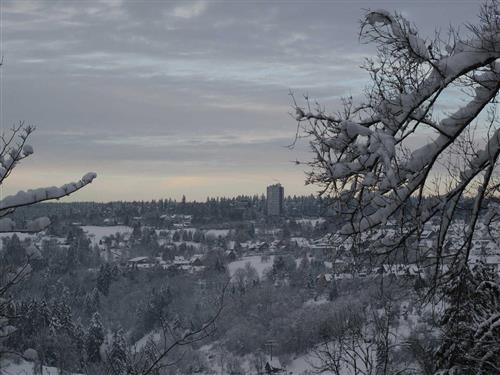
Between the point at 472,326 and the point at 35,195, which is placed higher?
the point at 35,195

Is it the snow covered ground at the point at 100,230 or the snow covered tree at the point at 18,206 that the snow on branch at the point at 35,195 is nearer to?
the snow covered tree at the point at 18,206

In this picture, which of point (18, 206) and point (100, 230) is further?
point (100, 230)

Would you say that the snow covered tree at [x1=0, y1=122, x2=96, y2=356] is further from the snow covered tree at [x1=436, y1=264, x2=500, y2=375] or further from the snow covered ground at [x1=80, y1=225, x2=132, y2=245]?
the snow covered ground at [x1=80, y1=225, x2=132, y2=245]

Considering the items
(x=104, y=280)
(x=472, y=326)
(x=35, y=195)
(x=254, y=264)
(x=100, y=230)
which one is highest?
(x=35, y=195)

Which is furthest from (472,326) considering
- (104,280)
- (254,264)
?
(254,264)

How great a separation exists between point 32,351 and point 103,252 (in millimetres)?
152614

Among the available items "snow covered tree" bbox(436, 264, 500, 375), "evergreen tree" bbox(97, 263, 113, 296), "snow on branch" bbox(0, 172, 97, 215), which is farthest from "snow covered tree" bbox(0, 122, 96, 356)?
"evergreen tree" bbox(97, 263, 113, 296)

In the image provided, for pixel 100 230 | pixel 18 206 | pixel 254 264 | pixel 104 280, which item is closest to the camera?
pixel 18 206

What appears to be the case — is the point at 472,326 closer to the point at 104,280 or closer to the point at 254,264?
the point at 104,280

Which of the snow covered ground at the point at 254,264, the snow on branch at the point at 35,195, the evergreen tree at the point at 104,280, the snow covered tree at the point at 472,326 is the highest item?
the snow on branch at the point at 35,195

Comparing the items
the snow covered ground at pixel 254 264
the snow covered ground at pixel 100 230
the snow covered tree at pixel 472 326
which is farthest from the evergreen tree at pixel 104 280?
the snow covered tree at pixel 472 326

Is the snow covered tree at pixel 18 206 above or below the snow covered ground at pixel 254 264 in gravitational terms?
A: above

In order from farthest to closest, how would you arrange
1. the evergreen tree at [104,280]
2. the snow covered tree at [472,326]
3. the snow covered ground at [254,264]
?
the snow covered ground at [254,264] < the evergreen tree at [104,280] < the snow covered tree at [472,326]

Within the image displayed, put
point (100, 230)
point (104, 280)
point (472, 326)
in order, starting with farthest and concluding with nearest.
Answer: point (100, 230) < point (104, 280) < point (472, 326)
